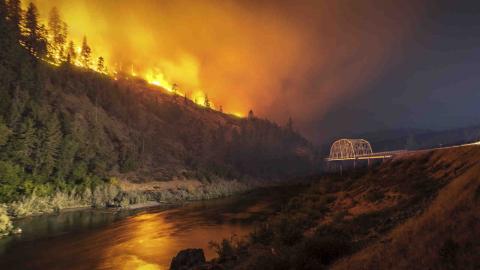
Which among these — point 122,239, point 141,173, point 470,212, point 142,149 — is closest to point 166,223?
point 122,239

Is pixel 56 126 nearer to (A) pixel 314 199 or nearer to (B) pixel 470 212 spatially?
(A) pixel 314 199

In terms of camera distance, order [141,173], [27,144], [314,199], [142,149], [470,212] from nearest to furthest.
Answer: [470,212] → [314,199] → [27,144] → [141,173] → [142,149]

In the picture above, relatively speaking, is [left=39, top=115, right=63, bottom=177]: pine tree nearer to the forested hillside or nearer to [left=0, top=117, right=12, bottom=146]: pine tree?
the forested hillside

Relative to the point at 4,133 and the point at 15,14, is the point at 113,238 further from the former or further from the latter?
the point at 15,14

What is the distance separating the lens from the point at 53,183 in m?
69.8

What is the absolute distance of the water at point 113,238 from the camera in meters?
29.7

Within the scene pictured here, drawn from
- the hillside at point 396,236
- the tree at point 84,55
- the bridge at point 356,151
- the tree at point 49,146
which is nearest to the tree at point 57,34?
the tree at point 84,55

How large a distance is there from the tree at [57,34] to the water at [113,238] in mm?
90242

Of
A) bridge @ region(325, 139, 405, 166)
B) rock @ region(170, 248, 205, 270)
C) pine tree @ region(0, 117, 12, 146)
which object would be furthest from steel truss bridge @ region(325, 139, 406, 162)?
pine tree @ region(0, 117, 12, 146)

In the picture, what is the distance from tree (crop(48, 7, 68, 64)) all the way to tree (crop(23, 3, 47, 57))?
21.5 meters

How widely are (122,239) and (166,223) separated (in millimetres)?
11410

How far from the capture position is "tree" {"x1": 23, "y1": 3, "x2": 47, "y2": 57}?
97.1 metres

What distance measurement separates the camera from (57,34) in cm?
12731

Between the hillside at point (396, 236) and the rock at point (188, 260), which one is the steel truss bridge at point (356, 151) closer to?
the hillside at point (396, 236)
